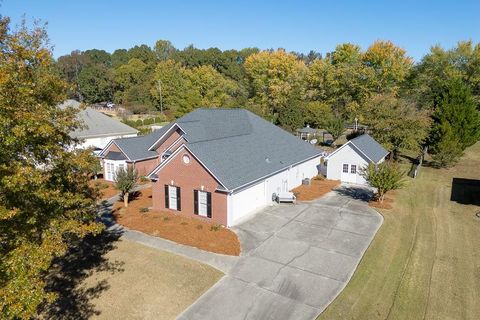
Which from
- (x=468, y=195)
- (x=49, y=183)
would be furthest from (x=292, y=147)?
(x=49, y=183)

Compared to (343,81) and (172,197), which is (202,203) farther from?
(343,81)

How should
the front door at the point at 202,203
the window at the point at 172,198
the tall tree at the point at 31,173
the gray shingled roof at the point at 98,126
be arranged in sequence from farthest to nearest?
the gray shingled roof at the point at 98,126 < the window at the point at 172,198 < the front door at the point at 202,203 < the tall tree at the point at 31,173

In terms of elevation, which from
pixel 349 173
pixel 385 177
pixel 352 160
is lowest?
pixel 349 173

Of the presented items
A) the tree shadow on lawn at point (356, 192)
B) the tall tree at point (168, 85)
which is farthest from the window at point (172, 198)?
the tall tree at point (168, 85)

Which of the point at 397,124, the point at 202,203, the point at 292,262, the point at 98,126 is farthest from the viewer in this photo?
the point at 98,126

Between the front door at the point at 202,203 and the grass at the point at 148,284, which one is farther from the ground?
the front door at the point at 202,203

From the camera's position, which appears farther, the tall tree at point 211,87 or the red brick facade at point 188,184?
the tall tree at point 211,87

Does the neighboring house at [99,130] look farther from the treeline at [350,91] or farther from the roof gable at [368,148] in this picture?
the roof gable at [368,148]

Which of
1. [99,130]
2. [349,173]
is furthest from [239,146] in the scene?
[99,130]

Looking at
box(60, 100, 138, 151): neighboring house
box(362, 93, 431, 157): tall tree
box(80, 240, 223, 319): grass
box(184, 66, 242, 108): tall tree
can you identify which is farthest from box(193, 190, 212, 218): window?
box(184, 66, 242, 108): tall tree
